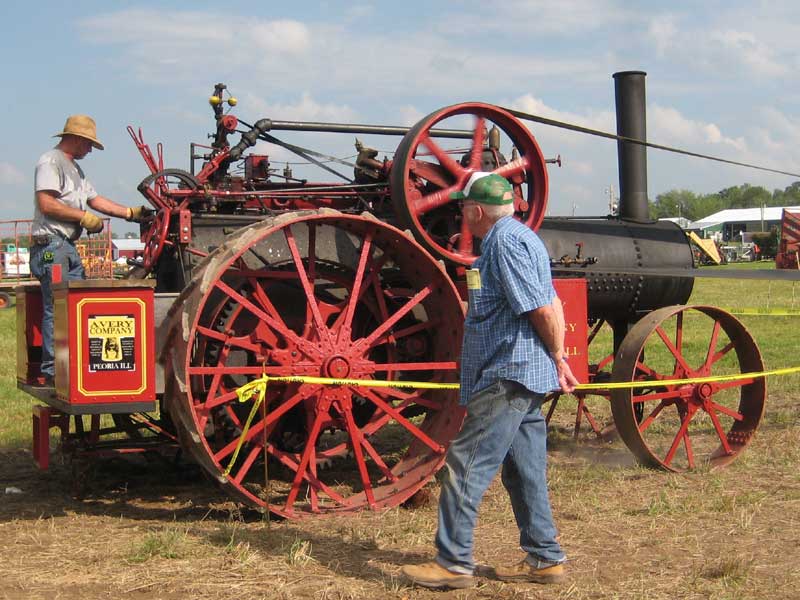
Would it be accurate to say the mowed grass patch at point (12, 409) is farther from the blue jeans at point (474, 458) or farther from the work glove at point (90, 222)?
the blue jeans at point (474, 458)

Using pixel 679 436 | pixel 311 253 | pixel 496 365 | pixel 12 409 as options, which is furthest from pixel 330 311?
pixel 12 409

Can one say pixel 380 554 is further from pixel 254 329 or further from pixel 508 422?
pixel 254 329

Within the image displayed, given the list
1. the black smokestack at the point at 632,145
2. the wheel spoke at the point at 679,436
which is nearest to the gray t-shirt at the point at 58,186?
the wheel spoke at the point at 679,436

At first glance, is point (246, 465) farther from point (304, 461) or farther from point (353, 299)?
point (353, 299)

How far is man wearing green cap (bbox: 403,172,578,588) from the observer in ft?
12.5

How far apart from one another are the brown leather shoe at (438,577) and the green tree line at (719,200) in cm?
12401

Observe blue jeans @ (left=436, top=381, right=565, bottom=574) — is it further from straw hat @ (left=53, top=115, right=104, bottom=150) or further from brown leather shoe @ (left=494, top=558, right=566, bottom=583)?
straw hat @ (left=53, top=115, right=104, bottom=150)

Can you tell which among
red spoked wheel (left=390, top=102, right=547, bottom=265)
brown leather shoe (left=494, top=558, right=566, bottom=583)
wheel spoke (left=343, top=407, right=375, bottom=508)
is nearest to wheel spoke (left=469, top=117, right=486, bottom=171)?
red spoked wheel (left=390, top=102, right=547, bottom=265)

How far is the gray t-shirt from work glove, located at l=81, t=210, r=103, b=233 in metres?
0.08

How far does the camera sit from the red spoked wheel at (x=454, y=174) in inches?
223

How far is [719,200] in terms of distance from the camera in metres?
135

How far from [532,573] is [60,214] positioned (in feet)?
10.3

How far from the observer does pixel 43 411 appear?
17.2ft

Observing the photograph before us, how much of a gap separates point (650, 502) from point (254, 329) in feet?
7.84
